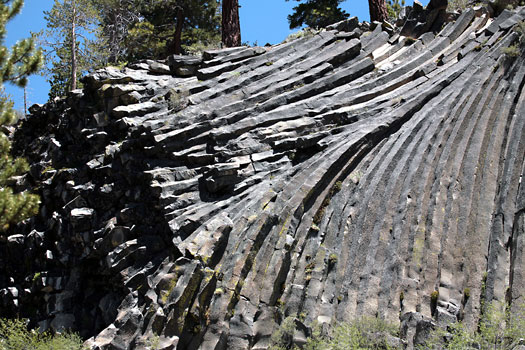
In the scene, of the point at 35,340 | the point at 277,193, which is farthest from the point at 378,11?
the point at 35,340

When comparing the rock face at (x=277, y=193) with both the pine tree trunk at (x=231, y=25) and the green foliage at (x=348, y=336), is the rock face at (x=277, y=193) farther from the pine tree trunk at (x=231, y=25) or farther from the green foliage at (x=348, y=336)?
the pine tree trunk at (x=231, y=25)

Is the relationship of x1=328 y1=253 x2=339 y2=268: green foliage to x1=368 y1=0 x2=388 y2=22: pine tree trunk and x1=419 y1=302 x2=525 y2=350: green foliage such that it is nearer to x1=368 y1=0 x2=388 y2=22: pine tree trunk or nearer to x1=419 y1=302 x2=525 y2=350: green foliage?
x1=419 y1=302 x2=525 y2=350: green foliage

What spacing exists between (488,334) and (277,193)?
596cm

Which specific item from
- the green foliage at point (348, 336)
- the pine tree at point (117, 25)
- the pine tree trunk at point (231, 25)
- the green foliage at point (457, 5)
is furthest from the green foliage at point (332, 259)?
the pine tree at point (117, 25)

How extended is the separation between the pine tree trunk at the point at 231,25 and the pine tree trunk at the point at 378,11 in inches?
227

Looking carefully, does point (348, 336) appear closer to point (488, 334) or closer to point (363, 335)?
point (363, 335)

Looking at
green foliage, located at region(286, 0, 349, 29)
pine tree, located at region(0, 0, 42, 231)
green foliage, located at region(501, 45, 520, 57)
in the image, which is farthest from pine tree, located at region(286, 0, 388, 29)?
pine tree, located at region(0, 0, 42, 231)

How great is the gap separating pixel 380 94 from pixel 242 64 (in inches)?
180

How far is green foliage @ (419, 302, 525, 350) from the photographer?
36.1 feet

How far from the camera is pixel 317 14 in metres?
27.3

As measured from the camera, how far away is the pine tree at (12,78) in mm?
15930

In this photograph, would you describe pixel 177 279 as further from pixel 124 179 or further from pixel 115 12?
pixel 115 12

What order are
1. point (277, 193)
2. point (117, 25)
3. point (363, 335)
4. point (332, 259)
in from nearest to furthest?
point (363, 335), point (332, 259), point (277, 193), point (117, 25)

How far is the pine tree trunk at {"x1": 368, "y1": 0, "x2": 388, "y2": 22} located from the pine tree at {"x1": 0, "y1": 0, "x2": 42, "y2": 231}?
13375 mm
